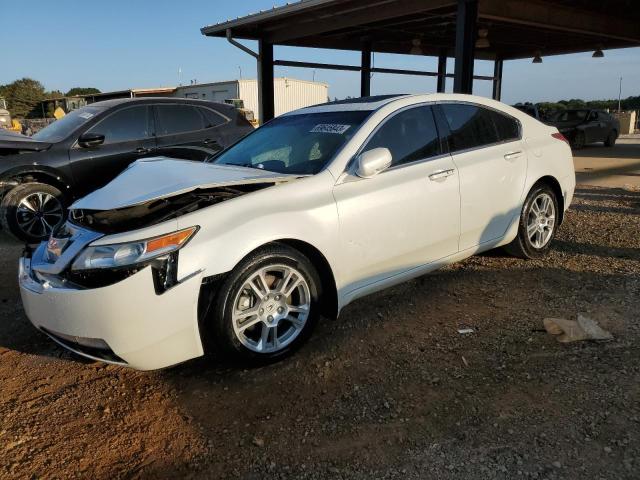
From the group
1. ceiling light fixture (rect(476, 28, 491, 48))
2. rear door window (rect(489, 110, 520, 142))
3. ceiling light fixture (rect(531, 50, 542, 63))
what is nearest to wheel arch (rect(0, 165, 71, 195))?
rear door window (rect(489, 110, 520, 142))

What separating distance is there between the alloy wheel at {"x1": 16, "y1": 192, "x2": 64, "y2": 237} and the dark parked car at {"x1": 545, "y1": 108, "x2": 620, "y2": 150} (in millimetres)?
17080

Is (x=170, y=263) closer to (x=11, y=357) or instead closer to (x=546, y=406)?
(x=11, y=357)

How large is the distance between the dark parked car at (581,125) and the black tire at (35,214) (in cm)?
1706

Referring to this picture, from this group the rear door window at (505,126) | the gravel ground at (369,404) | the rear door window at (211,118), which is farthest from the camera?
the rear door window at (211,118)

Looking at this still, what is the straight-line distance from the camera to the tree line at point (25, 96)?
195 feet

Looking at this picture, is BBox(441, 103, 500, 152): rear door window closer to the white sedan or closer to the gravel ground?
the white sedan

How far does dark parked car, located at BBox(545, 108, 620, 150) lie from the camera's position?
61.7 ft

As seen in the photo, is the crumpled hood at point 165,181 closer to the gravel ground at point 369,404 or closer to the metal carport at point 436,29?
the gravel ground at point 369,404

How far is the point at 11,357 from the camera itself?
3520mm

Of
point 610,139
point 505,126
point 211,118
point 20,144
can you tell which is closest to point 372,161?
point 505,126

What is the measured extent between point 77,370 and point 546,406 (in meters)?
2.77

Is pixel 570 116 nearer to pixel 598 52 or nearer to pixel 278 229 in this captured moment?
pixel 598 52

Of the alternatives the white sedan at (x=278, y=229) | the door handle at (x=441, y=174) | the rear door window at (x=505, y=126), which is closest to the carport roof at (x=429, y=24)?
the rear door window at (x=505, y=126)

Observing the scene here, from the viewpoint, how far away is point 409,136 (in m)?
3.97
